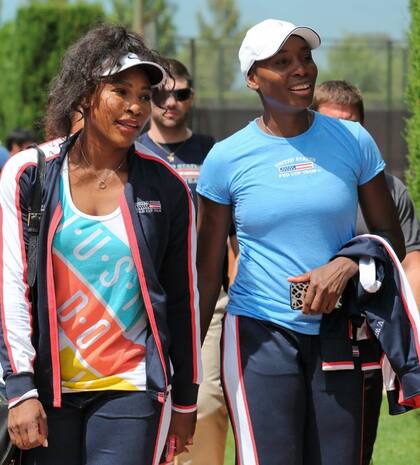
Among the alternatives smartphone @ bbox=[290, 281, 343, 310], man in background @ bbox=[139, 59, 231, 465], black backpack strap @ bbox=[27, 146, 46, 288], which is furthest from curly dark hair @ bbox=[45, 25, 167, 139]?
man in background @ bbox=[139, 59, 231, 465]

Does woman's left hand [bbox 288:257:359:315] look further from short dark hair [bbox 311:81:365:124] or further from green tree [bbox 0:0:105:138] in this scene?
green tree [bbox 0:0:105:138]

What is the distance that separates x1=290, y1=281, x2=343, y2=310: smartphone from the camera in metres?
4.30

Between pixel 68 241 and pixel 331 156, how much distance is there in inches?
45.0

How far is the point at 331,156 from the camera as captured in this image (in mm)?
4461

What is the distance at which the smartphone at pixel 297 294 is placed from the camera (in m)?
4.30

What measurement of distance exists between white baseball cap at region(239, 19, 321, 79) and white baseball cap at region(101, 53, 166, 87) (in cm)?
52

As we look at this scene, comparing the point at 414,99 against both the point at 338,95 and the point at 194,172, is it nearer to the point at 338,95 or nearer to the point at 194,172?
the point at 338,95

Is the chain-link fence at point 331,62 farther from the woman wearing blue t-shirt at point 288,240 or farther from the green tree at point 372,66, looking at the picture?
the woman wearing blue t-shirt at point 288,240

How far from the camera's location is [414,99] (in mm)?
6852

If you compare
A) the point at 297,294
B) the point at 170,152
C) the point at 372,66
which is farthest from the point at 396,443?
the point at 372,66

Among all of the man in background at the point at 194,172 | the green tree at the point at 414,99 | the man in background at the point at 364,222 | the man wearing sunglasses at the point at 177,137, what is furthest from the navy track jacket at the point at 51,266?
the green tree at the point at 414,99

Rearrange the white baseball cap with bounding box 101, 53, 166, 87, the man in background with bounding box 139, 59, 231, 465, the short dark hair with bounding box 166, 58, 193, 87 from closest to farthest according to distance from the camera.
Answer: the white baseball cap with bounding box 101, 53, 166, 87
the man in background with bounding box 139, 59, 231, 465
the short dark hair with bounding box 166, 58, 193, 87

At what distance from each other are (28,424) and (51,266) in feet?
1.80

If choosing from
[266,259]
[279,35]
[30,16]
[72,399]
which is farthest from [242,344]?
[30,16]
